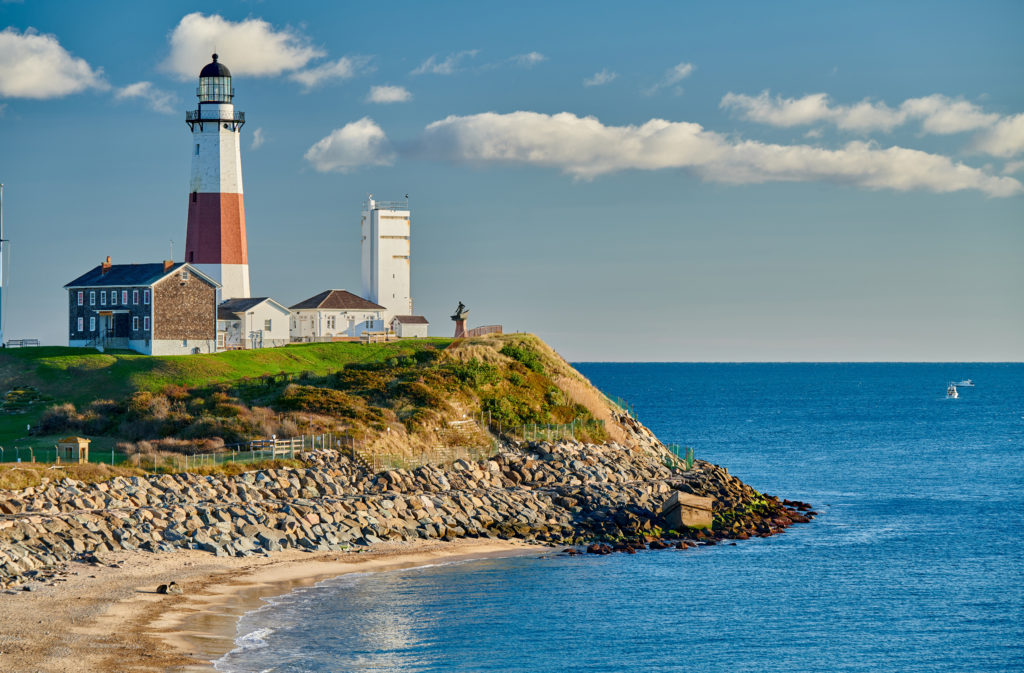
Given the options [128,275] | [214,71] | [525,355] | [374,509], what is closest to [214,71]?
[214,71]

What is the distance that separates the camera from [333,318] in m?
92.8

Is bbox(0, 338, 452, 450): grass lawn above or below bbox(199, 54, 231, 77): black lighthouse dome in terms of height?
below

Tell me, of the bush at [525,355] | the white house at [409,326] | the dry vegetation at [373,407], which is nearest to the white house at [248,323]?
the white house at [409,326]

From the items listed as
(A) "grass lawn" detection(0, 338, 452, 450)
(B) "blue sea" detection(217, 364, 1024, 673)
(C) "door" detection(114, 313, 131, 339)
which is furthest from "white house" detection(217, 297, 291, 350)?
(B) "blue sea" detection(217, 364, 1024, 673)

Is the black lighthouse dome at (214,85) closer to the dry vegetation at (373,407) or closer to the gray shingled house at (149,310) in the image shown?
the gray shingled house at (149,310)

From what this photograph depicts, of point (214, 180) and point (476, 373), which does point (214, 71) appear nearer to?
point (214, 180)

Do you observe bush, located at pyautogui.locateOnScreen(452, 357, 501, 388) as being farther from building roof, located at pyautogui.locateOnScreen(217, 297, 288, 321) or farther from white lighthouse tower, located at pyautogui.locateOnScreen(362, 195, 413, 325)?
white lighthouse tower, located at pyautogui.locateOnScreen(362, 195, 413, 325)

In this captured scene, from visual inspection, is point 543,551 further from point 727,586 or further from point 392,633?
point 392,633

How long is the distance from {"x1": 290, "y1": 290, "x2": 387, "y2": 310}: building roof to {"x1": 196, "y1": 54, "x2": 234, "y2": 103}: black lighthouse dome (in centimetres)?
1810

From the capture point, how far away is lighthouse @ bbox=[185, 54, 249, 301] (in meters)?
81.7

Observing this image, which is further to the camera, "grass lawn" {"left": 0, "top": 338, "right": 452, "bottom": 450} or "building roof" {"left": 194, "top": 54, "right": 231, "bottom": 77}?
"building roof" {"left": 194, "top": 54, "right": 231, "bottom": 77}

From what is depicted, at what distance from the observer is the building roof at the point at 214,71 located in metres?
82.4

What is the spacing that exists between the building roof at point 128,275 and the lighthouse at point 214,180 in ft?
14.9

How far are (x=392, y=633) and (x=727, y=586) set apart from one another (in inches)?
497
